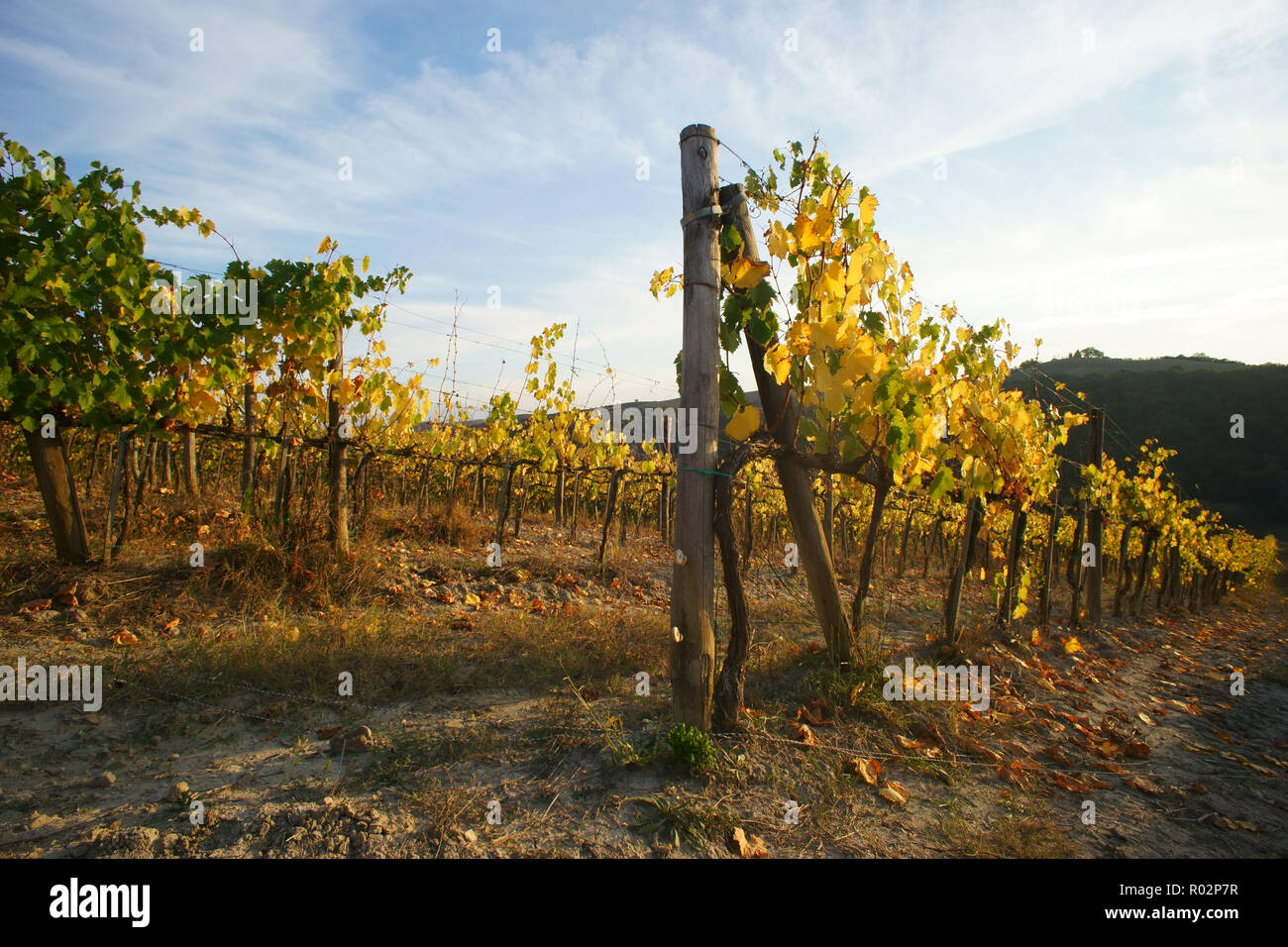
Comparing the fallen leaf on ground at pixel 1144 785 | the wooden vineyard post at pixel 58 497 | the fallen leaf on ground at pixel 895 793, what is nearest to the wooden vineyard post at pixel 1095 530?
the fallen leaf on ground at pixel 1144 785

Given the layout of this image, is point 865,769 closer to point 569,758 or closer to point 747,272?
point 569,758

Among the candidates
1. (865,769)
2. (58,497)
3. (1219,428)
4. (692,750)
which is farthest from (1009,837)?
(1219,428)

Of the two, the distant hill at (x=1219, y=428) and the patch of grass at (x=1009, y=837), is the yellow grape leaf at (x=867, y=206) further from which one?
the distant hill at (x=1219, y=428)

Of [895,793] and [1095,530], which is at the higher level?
[1095,530]

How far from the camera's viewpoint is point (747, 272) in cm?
330

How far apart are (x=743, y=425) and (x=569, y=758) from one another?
1925 millimetres

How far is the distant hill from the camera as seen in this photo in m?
47.8

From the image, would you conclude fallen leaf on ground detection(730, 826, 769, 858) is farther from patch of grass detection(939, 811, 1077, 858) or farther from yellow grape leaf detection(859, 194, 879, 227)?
yellow grape leaf detection(859, 194, 879, 227)

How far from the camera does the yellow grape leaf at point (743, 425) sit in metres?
3.39

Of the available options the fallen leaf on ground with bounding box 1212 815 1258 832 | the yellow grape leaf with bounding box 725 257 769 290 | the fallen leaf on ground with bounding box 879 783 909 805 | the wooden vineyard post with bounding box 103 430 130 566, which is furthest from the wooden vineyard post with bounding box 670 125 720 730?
the wooden vineyard post with bounding box 103 430 130 566

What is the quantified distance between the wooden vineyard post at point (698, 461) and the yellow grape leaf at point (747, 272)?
0.43 feet

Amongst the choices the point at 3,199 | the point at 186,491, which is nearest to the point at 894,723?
the point at 3,199

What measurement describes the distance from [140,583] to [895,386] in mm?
5806

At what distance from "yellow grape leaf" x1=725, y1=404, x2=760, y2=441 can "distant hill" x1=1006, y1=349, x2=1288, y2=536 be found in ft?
181
